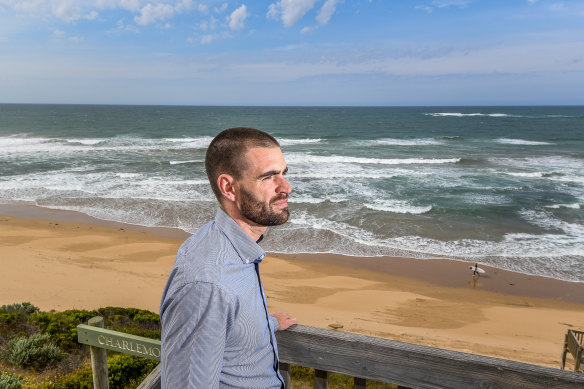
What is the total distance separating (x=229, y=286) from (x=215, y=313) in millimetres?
91

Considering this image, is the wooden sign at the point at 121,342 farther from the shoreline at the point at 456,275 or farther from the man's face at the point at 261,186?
the shoreline at the point at 456,275

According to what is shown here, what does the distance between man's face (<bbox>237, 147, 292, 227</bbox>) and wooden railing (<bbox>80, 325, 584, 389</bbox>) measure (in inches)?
25.8

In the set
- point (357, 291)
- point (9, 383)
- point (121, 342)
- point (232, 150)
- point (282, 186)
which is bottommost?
point (357, 291)

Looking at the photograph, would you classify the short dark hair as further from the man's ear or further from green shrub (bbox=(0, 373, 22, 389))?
green shrub (bbox=(0, 373, 22, 389))

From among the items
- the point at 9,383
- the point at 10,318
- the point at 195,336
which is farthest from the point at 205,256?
the point at 10,318

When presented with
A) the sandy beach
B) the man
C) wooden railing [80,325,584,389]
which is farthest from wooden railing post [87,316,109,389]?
the sandy beach

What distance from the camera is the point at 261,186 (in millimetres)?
1577

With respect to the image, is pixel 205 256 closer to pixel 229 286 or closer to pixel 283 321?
pixel 229 286

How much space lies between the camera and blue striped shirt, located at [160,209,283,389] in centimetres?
120

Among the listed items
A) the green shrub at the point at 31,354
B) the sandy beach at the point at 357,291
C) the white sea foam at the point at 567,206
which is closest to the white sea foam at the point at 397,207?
the sandy beach at the point at 357,291

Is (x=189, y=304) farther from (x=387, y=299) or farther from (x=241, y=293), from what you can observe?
(x=387, y=299)

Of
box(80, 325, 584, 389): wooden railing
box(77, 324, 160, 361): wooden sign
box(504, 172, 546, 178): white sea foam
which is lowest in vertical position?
box(504, 172, 546, 178): white sea foam

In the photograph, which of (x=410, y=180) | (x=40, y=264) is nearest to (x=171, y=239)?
(x=40, y=264)

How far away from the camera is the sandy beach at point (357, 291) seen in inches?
362
